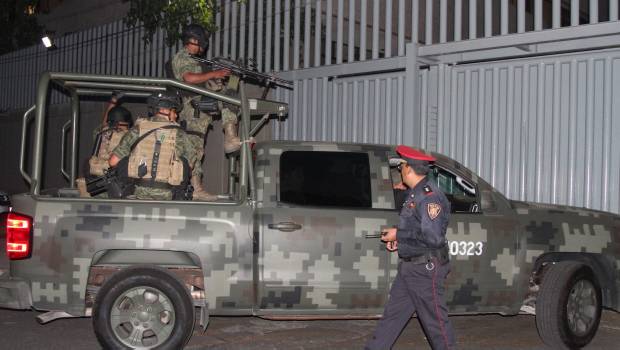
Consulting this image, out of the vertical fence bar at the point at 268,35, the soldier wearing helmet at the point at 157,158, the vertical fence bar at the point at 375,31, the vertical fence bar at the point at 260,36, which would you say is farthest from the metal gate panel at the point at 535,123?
the soldier wearing helmet at the point at 157,158

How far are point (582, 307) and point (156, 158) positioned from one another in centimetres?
377

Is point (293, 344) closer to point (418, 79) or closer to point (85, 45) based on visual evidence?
point (418, 79)

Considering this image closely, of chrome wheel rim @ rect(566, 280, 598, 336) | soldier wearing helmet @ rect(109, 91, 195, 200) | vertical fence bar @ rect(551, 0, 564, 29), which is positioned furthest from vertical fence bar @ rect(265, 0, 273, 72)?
chrome wheel rim @ rect(566, 280, 598, 336)

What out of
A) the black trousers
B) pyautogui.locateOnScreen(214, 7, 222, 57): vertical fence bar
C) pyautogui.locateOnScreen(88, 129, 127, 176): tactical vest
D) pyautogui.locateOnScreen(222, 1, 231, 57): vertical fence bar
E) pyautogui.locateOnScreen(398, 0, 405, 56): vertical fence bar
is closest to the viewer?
the black trousers

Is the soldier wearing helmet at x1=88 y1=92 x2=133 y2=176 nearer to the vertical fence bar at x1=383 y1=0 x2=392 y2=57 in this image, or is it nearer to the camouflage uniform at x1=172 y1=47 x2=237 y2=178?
the camouflage uniform at x1=172 y1=47 x2=237 y2=178

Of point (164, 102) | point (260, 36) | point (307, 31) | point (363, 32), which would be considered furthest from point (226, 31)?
point (164, 102)

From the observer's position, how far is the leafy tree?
22.3 metres

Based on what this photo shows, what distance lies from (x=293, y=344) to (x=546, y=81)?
501 centimetres

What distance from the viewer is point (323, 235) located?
5.11 metres

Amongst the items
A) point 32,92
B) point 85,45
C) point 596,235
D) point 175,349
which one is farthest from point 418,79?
point 32,92

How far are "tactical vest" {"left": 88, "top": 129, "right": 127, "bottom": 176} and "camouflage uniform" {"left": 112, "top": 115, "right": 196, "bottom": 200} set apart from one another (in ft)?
4.67

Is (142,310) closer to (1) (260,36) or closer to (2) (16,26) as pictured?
(1) (260,36)

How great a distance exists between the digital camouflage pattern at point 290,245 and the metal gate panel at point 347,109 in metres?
4.23

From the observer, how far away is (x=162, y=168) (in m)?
5.32
